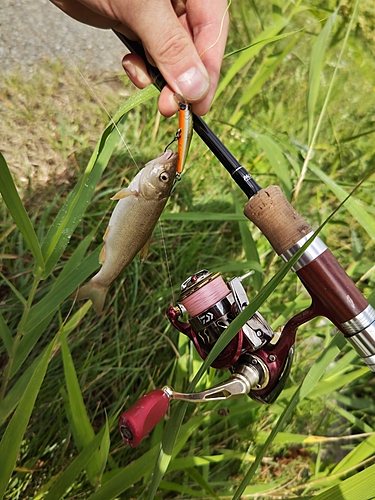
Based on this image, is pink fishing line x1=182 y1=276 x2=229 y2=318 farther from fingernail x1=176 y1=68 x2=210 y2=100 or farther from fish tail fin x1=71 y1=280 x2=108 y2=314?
fingernail x1=176 y1=68 x2=210 y2=100

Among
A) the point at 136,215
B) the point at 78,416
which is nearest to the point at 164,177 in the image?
the point at 136,215

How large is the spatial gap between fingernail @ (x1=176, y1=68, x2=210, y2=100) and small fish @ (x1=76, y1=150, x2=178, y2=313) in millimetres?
162

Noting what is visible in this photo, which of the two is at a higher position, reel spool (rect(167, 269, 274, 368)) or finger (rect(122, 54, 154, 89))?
finger (rect(122, 54, 154, 89))

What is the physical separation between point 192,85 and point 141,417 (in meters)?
0.74

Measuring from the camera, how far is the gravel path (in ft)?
8.13

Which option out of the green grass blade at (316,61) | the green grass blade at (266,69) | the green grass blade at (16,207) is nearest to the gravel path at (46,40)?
the green grass blade at (266,69)

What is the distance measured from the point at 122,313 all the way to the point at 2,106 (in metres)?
1.05

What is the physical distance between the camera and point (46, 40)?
2.62 metres

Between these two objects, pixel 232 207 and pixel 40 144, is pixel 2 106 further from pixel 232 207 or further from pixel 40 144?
pixel 232 207

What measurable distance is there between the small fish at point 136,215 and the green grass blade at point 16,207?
142 mm

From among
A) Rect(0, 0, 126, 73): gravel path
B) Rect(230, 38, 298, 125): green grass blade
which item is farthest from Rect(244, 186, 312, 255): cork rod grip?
Rect(0, 0, 126, 73): gravel path

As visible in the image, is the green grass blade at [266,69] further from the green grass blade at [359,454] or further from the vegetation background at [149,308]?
the green grass blade at [359,454]

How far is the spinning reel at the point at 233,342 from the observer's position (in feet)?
3.51

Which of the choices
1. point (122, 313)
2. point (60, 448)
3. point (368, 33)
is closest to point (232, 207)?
point (122, 313)
